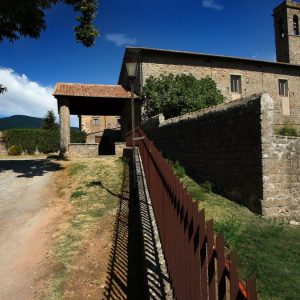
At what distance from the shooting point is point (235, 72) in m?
23.9

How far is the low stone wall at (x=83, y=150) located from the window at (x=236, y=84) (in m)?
11.5

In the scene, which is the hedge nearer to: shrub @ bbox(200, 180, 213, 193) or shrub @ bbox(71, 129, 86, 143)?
shrub @ bbox(71, 129, 86, 143)

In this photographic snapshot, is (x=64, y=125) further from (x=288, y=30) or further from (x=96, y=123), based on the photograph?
(x=288, y=30)

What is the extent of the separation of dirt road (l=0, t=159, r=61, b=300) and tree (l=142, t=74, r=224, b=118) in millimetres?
9137

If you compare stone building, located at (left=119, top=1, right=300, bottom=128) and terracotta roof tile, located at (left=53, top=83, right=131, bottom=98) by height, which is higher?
stone building, located at (left=119, top=1, right=300, bottom=128)

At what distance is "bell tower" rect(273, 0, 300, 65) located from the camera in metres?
33.8

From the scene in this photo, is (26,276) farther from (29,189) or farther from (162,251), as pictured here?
(29,189)

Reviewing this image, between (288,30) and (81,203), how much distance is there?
33126mm

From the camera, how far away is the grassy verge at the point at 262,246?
429cm

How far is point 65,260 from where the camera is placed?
511 centimetres

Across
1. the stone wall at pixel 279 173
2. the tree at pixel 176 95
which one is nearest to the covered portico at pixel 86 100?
the tree at pixel 176 95

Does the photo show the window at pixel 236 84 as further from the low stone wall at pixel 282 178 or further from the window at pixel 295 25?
the low stone wall at pixel 282 178

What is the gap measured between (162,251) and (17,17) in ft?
39.9

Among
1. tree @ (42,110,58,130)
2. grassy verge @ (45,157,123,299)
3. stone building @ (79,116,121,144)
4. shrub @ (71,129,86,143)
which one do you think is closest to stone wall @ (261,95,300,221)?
grassy verge @ (45,157,123,299)
